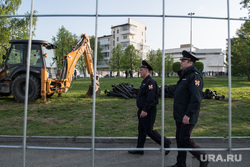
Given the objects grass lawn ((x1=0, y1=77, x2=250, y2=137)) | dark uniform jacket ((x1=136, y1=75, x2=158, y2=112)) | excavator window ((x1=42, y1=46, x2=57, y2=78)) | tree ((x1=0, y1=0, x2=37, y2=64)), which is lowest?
grass lawn ((x1=0, y1=77, x2=250, y2=137))

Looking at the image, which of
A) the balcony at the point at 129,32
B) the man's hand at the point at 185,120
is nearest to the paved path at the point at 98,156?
the man's hand at the point at 185,120

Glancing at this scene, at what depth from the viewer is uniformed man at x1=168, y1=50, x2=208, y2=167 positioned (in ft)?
10.8

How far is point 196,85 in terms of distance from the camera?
10.8 feet

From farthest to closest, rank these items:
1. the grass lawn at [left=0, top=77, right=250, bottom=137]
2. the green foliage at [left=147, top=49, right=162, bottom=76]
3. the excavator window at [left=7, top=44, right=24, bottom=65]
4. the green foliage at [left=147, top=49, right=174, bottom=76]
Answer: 1. the green foliage at [left=147, top=49, right=174, bottom=76]
2. the green foliage at [left=147, top=49, right=162, bottom=76]
3. the excavator window at [left=7, top=44, right=24, bottom=65]
4. the grass lawn at [left=0, top=77, right=250, bottom=137]

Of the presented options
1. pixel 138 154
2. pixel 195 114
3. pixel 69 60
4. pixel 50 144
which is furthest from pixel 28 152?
pixel 69 60

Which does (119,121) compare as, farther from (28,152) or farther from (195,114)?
(195,114)

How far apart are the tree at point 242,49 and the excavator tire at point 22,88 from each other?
1539 centimetres

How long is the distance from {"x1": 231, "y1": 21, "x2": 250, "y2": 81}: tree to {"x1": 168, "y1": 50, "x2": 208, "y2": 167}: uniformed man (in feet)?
47.2

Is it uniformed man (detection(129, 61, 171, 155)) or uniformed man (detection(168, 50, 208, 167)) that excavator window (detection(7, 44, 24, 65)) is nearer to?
uniformed man (detection(129, 61, 171, 155))

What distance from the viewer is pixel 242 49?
23484 millimetres

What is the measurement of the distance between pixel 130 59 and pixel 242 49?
106 feet

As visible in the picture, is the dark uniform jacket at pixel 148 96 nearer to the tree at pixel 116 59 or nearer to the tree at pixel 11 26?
the tree at pixel 11 26

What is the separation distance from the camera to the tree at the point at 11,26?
48.6 feet

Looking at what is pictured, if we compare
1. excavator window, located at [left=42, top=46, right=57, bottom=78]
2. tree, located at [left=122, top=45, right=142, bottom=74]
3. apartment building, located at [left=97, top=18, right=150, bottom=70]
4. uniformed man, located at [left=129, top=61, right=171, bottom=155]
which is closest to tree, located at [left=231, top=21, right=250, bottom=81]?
excavator window, located at [left=42, top=46, right=57, bottom=78]
